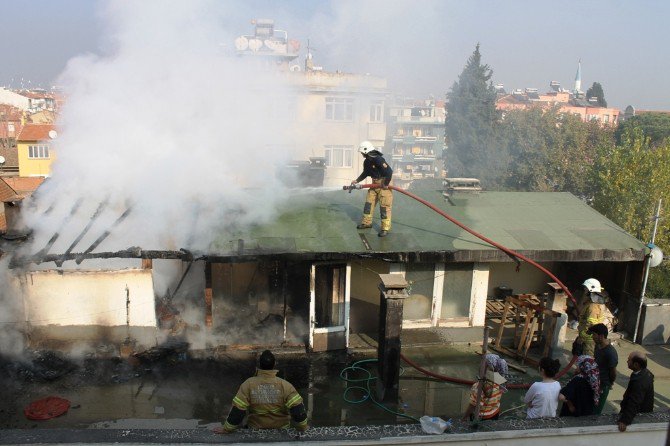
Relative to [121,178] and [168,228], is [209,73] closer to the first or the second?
[121,178]

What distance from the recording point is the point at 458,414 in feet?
26.2

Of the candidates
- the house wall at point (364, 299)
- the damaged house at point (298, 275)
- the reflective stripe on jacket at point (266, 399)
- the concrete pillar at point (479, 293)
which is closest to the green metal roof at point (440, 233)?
the damaged house at point (298, 275)

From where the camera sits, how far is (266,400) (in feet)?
16.1

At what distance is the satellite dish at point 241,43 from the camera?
13141 mm

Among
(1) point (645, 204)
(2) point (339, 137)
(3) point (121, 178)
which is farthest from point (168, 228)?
(2) point (339, 137)

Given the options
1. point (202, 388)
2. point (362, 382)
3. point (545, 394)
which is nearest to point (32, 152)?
point (202, 388)

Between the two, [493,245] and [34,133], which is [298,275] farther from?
[34,133]

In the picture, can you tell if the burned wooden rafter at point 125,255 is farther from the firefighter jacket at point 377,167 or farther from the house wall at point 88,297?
the firefighter jacket at point 377,167

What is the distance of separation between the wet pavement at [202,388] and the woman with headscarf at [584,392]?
5.16 ft

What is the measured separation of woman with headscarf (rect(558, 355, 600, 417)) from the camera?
590 centimetres

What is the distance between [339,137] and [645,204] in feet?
76.9

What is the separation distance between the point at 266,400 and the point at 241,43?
11.1 metres

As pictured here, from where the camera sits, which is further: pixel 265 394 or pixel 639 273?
pixel 639 273

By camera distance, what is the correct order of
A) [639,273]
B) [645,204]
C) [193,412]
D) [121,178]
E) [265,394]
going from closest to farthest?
[265,394] → [193,412] → [121,178] → [639,273] → [645,204]
